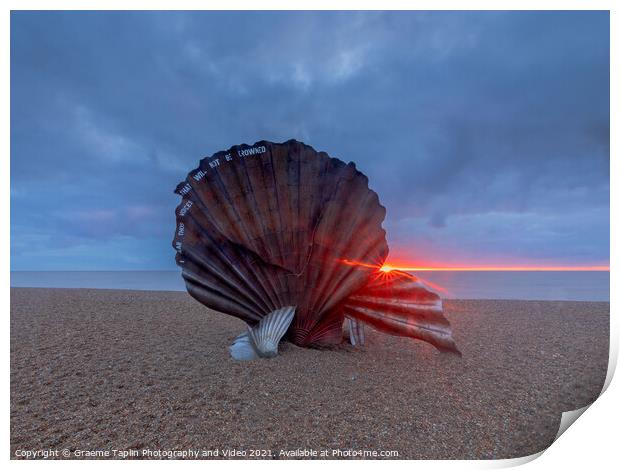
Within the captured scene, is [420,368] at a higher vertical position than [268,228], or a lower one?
lower

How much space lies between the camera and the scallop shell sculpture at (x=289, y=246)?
392 centimetres

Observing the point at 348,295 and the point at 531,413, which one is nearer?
the point at 531,413

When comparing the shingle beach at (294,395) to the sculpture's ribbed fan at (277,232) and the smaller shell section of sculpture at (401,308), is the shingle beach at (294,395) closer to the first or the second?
the smaller shell section of sculpture at (401,308)

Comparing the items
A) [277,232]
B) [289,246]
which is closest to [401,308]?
[289,246]

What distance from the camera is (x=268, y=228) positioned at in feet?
12.9

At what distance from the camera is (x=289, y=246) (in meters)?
3.92

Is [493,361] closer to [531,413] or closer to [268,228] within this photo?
[531,413]

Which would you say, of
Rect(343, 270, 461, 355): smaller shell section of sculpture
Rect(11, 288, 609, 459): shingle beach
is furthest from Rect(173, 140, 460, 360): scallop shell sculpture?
Rect(11, 288, 609, 459): shingle beach

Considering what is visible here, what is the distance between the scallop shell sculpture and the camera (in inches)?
154

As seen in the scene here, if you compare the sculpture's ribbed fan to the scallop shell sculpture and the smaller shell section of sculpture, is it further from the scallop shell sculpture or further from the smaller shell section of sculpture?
the smaller shell section of sculpture

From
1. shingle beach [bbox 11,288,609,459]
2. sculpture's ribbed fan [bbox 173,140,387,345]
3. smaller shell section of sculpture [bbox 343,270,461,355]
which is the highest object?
sculpture's ribbed fan [bbox 173,140,387,345]

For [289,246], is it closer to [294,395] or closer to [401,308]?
[401,308]

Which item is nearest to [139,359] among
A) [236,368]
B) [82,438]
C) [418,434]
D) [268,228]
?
[236,368]
